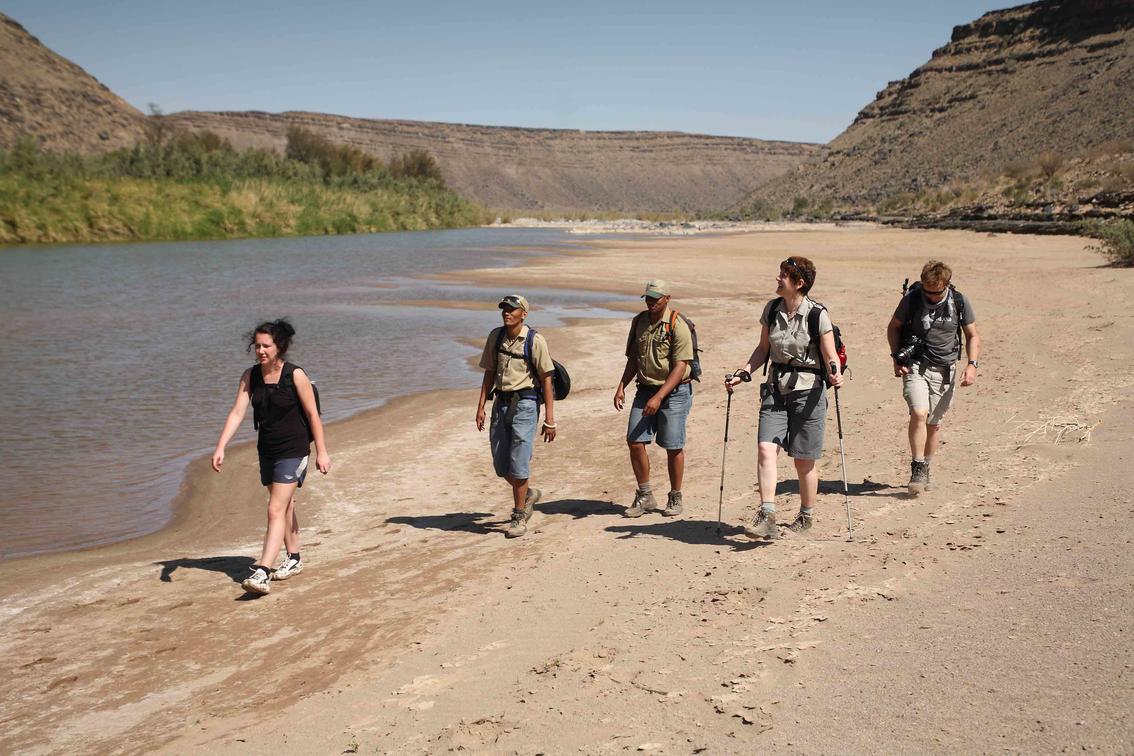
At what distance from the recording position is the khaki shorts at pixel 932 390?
7.56 m

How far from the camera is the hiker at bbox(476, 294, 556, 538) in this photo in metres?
7.25

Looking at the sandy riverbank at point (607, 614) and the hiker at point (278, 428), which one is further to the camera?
the hiker at point (278, 428)

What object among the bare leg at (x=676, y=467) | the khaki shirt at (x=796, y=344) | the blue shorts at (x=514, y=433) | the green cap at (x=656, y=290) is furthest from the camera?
the bare leg at (x=676, y=467)

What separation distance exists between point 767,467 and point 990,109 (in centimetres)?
8957

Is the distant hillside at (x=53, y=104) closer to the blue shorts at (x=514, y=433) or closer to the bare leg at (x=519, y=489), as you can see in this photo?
the blue shorts at (x=514, y=433)

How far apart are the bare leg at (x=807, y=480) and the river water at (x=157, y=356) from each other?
522cm

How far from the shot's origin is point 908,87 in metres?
106

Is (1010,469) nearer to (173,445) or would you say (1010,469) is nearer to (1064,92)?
(173,445)

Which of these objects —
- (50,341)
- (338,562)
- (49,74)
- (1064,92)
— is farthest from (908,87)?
(338,562)

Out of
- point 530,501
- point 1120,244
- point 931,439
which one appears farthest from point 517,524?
point 1120,244

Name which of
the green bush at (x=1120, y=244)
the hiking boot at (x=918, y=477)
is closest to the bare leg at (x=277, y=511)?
the hiking boot at (x=918, y=477)

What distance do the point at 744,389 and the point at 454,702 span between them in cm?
840

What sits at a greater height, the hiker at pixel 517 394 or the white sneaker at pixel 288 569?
the hiker at pixel 517 394

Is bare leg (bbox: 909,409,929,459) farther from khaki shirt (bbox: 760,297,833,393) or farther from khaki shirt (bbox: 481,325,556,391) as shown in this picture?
khaki shirt (bbox: 481,325,556,391)
